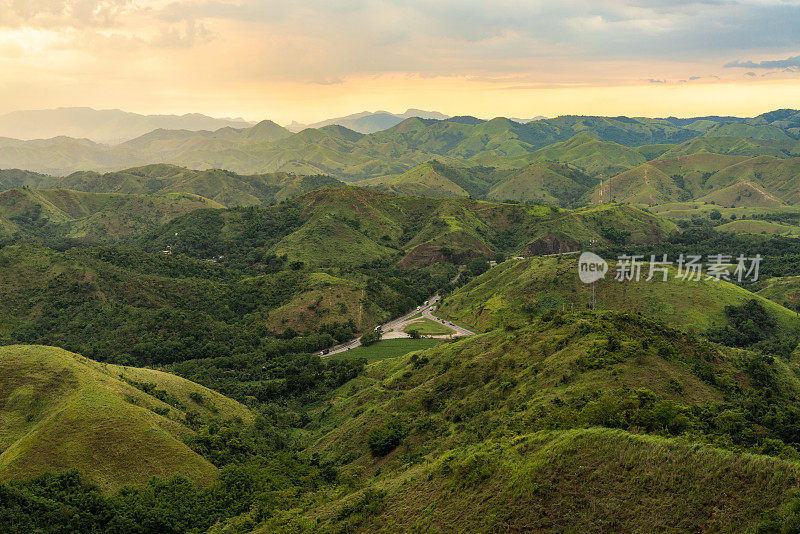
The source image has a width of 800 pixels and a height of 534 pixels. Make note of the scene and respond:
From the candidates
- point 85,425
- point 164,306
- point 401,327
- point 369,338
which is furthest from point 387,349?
point 85,425

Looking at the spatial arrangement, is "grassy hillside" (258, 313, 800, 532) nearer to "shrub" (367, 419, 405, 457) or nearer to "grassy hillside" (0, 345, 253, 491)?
"shrub" (367, 419, 405, 457)

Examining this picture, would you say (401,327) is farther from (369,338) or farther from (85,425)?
(85,425)

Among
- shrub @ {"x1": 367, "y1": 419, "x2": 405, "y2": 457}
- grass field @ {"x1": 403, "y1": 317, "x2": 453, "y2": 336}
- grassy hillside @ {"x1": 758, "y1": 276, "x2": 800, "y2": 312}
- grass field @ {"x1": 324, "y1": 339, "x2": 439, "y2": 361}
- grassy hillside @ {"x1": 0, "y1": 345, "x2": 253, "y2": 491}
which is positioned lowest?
grass field @ {"x1": 324, "y1": 339, "x2": 439, "y2": 361}

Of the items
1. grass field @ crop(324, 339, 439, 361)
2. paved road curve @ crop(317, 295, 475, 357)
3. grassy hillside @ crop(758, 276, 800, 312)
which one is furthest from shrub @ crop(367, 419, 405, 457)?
grassy hillside @ crop(758, 276, 800, 312)

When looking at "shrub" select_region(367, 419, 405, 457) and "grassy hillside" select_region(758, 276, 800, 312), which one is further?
"grassy hillside" select_region(758, 276, 800, 312)

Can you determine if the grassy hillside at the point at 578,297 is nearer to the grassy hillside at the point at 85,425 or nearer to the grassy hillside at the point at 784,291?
the grassy hillside at the point at 784,291

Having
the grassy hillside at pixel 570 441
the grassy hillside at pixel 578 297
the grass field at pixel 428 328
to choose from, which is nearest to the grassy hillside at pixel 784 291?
the grassy hillside at pixel 578 297

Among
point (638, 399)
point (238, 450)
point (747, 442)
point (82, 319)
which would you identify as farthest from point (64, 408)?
point (82, 319)
